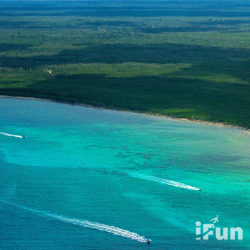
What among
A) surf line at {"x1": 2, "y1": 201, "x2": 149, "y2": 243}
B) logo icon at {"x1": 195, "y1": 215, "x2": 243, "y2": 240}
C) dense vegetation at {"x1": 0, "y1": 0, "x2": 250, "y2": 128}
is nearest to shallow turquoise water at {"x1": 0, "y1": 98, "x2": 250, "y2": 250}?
surf line at {"x1": 2, "y1": 201, "x2": 149, "y2": 243}

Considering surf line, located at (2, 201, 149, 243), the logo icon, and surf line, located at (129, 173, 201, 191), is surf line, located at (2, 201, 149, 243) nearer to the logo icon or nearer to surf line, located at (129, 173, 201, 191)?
the logo icon

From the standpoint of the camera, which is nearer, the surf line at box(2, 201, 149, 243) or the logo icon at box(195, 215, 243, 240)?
the surf line at box(2, 201, 149, 243)

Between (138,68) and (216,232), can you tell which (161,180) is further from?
(138,68)

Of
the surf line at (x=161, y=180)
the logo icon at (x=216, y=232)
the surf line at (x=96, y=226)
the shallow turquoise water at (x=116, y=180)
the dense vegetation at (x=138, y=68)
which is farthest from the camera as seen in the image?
the dense vegetation at (x=138, y=68)

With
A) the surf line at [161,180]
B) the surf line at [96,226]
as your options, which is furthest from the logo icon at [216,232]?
the surf line at [161,180]

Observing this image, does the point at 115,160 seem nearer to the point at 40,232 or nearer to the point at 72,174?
the point at 72,174

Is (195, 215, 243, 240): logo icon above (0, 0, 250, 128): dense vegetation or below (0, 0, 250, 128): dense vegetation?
below

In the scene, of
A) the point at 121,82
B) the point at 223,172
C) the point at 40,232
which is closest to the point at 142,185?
the point at 223,172

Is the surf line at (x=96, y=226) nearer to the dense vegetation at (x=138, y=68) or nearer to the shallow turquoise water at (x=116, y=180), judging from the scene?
the shallow turquoise water at (x=116, y=180)
